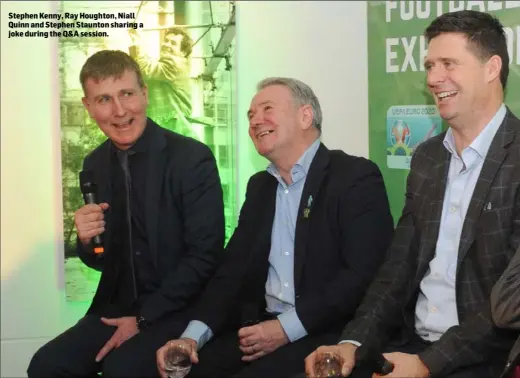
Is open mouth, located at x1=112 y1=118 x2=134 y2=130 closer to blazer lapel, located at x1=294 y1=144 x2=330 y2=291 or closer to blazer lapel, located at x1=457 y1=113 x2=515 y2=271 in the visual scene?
blazer lapel, located at x1=294 y1=144 x2=330 y2=291

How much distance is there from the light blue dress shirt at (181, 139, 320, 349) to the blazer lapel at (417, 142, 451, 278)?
2.10ft

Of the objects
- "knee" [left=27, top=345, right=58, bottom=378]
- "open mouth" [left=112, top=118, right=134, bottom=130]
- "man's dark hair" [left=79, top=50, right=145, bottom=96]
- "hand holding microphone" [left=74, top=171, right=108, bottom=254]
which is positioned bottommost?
"knee" [left=27, top=345, right=58, bottom=378]

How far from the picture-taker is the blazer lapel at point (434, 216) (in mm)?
2795

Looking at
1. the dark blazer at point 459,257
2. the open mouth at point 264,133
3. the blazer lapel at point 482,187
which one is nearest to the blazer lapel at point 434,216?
the dark blazer at point 459,257

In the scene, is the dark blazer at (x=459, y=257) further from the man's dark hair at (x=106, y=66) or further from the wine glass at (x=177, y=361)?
the man's dark hair at (x=106, y=66)

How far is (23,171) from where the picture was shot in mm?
4508

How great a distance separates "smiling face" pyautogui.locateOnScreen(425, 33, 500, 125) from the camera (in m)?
2.76

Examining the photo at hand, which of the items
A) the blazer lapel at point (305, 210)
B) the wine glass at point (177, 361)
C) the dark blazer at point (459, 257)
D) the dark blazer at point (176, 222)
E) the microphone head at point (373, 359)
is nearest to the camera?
the microphone head at point (373, 359)

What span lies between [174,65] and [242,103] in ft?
1.51

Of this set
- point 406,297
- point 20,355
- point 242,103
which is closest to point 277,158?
point 406,297

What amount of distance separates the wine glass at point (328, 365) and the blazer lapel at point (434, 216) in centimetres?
55

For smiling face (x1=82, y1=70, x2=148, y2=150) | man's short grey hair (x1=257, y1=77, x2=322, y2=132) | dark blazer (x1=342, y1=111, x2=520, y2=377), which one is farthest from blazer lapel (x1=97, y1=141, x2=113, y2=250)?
dark blazer (x1=342, y1=111, x2=520, y2=377)

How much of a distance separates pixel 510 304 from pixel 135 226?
1.89 m

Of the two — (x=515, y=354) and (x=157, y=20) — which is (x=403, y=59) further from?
(x=515, y=354)
